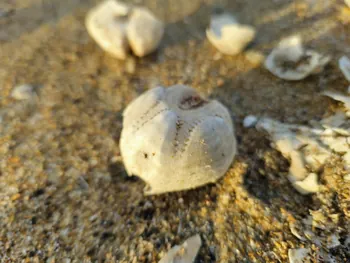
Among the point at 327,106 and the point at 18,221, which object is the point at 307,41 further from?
the point at 18,221

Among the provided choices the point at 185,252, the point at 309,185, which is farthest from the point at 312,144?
the point at 185,252

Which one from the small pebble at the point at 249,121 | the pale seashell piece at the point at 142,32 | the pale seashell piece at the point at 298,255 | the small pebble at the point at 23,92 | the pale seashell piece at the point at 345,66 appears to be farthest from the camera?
the pale seashell piece at the point at 142,32

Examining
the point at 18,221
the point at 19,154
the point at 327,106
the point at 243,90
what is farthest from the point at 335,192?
the point at 19,154

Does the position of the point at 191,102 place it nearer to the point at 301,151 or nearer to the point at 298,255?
the point at 301,151

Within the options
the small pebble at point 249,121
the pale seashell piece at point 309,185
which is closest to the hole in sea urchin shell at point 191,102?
the small pebble at point 249,121

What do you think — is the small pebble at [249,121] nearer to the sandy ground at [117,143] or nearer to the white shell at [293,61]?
the sandy ground at [117,143]

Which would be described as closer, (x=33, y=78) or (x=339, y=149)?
(x=339, y=149)
